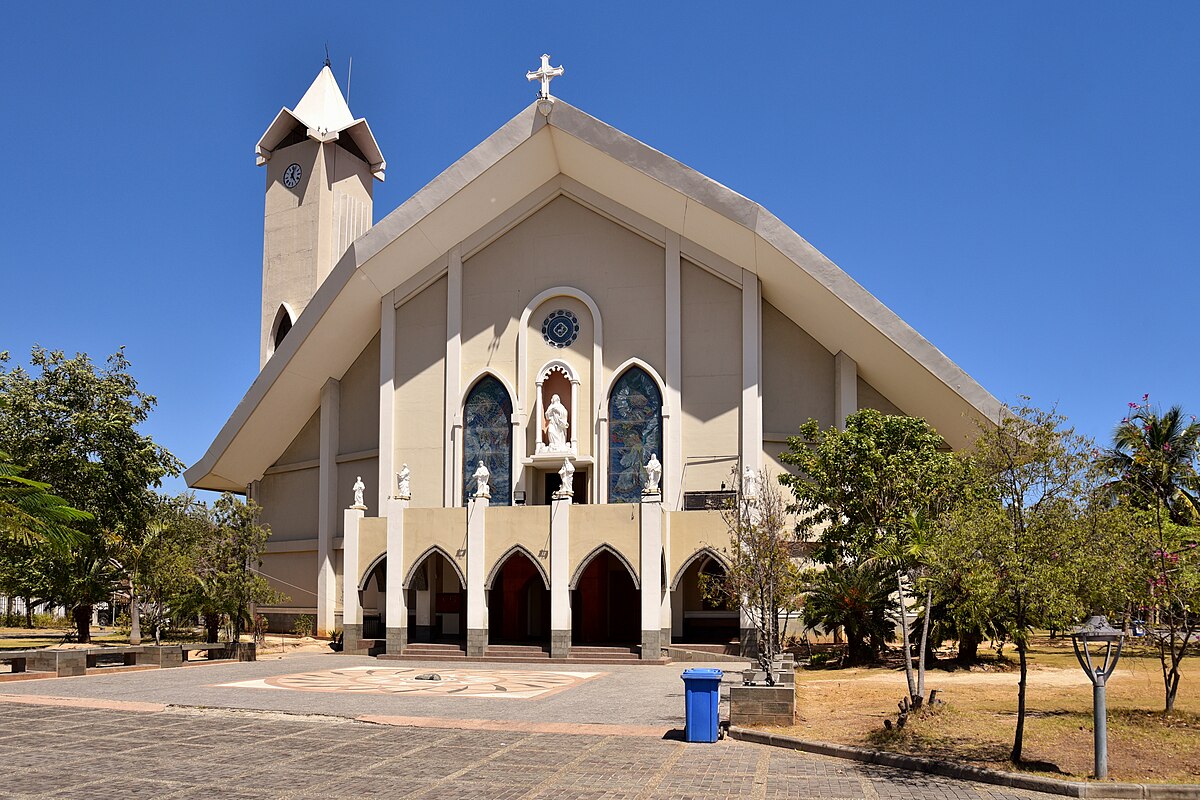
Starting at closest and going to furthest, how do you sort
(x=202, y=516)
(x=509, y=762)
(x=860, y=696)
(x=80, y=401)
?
(x=509, y=762), (x=860, y=696), (x=202, y=516), (x=80, y=401)

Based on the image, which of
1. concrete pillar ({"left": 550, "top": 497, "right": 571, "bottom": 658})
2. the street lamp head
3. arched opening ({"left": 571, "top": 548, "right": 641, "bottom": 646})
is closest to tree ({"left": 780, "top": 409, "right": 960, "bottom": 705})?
the street lamp head

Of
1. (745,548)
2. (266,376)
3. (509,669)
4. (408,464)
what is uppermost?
(266,376)

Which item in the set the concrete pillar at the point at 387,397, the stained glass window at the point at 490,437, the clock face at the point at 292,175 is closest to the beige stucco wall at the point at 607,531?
the stained glass window at the point at 490,437

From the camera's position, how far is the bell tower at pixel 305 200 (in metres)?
35.5

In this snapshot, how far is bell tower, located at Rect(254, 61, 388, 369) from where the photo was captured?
35.5 m

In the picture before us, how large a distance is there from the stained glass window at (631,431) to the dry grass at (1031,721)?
1024 centimetres

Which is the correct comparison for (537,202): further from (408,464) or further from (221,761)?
(221,761)

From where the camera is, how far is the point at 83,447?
96.3 feet

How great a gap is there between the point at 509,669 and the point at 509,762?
13.4 metres

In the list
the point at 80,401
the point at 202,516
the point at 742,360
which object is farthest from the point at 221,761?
the point at 80,401

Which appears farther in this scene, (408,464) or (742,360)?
(408,464)

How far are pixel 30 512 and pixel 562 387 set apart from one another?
48.1 feet

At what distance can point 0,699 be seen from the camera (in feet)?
54.3

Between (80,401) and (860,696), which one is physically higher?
(80,401)
